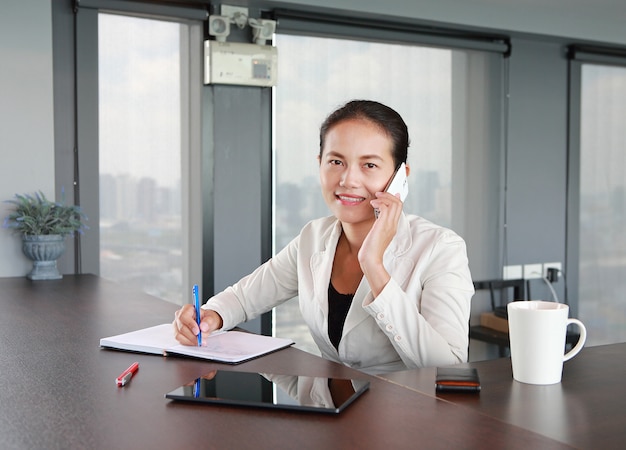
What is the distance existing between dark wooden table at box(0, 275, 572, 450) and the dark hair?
723 millimetres

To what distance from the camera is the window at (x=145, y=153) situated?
3.46 metres

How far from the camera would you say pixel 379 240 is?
1734mm

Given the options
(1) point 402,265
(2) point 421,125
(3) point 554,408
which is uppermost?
(2) point 421,125

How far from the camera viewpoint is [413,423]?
1.03 metres

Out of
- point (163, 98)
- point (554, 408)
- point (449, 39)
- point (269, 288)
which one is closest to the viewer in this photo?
point (554, 408)

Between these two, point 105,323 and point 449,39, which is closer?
point 105,323

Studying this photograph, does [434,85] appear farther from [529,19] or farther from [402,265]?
[402,265]

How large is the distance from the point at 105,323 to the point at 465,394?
3.40 feet

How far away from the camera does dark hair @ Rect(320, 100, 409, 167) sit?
77.3 inches

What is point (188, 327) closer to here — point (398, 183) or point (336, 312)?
point (336, 312)

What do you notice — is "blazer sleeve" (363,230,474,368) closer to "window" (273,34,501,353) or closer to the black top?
the black top

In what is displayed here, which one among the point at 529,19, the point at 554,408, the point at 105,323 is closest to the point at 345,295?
the point at 105,323

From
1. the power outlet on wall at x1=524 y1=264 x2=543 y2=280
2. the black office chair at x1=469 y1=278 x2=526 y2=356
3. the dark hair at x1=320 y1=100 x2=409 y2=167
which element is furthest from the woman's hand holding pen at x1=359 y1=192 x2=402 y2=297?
the power outlet on wall at x1=524 y1=264 x2=543 y2=280

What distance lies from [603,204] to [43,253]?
3.69 metres
